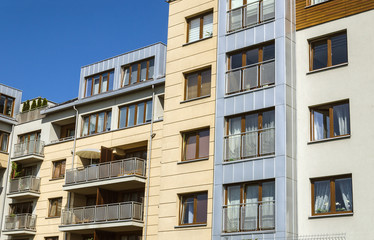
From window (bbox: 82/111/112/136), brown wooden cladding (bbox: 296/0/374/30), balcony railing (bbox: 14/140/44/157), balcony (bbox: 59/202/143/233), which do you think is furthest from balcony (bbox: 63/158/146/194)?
brown wooden cladding (bbox: 296/0/374/30)

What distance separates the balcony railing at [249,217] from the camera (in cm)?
2509

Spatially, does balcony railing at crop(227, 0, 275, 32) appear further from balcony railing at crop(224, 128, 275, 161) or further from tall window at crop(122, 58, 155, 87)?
tall window at crop(122, 58, 155, 87)

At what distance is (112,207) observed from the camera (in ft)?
111

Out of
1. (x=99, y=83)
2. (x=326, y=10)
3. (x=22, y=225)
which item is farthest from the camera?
(x=22, y=225)

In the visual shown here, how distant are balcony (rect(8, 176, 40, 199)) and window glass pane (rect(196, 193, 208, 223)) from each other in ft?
54.5

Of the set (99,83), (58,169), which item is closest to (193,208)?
(99,83)

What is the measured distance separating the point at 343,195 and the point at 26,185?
80.6 feet

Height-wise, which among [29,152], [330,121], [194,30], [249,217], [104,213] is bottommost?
[249,217]

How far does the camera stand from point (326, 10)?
26.8 m

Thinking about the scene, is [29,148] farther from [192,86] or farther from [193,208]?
[193,208]

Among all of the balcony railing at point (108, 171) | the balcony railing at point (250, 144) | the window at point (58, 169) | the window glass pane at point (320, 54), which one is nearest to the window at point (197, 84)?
the balcony railing at point (250, 144)

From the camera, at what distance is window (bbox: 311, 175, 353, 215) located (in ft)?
78.4

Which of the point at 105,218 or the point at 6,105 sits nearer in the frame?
the point at 105,218

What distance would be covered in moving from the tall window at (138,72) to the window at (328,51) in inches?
496
